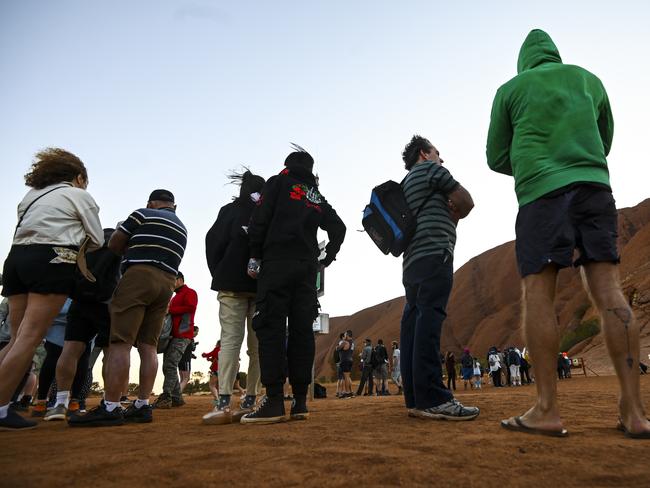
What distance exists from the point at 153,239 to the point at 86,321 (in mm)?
1107

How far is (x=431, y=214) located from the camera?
12.4 feet

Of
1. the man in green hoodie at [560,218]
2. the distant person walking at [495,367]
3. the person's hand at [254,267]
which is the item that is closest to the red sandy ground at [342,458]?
the man in green hoodie at [560,218]

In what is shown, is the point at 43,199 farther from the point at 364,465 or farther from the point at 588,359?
the point at 588,359

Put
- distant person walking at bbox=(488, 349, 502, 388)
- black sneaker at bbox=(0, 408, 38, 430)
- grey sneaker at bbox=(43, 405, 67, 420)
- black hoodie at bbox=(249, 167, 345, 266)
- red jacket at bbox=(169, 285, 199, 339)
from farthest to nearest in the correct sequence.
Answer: distant person walking at bbox=(488, 349, 502, 388), red jacket at bbox=(169, 285, 199, 339), grey sneaker at bbox=(43, 405, 67, 420), black hoodie at bbox=(249, 167, 345, 266), black sneaker at bbox=(0, 408, 38, 430)

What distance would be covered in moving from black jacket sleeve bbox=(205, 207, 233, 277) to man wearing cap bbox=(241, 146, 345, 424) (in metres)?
0.62

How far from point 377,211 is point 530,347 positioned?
6.02 feet

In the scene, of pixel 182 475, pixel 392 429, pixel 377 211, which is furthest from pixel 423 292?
pixel 182 475

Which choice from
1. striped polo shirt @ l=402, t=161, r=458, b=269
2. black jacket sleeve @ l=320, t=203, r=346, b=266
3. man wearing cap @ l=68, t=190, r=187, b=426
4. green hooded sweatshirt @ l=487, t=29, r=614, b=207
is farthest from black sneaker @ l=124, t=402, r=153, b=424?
green hooded sweatshirt @ l=487, t=29, r=614, b=207

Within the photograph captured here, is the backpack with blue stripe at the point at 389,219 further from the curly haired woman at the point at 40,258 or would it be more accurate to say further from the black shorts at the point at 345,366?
the black shorts at the point at 345,366

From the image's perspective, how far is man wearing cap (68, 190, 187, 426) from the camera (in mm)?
3813

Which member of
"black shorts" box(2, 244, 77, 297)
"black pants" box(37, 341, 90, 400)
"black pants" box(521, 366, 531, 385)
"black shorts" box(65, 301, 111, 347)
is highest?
Answer: "black shorts" box(2, 244, 77, 297)

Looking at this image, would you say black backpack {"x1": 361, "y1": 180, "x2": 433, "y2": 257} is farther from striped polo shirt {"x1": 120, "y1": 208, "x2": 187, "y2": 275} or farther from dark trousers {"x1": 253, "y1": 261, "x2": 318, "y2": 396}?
striped polo shirt {"x1": 120, "y1": 208, "x2": 187, "y2": 275}

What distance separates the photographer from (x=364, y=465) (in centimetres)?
183

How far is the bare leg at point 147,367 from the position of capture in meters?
4.43
